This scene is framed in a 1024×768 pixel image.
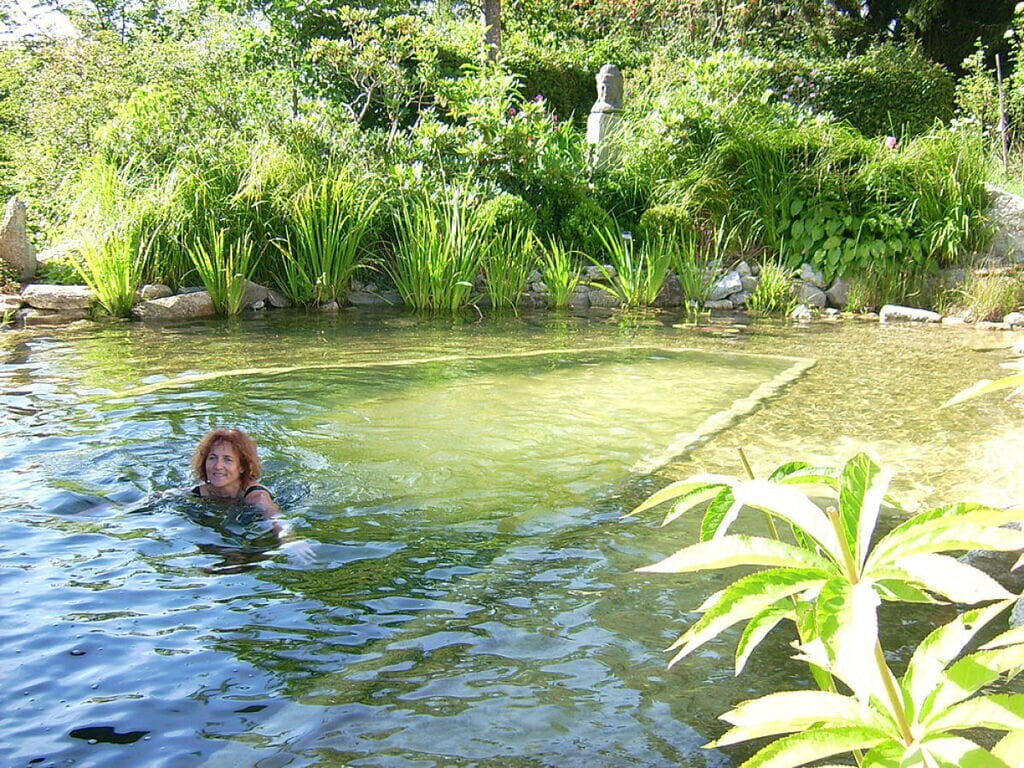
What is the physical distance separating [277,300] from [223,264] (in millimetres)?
996

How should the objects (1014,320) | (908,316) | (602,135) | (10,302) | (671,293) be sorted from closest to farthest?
(10,302) → (1014,320) → (908,316) → (671,293) → (602,135)

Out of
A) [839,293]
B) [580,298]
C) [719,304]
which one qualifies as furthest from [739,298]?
Answer: [580,298]

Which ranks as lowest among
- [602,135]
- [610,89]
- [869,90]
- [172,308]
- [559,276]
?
[172,308]

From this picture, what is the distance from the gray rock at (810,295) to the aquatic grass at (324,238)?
5305 millimetres

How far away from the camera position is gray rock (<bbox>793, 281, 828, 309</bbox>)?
11984 mm

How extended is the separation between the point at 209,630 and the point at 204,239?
8285 mm

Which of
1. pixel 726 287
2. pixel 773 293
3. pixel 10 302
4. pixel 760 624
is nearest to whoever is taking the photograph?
pixel 760 624

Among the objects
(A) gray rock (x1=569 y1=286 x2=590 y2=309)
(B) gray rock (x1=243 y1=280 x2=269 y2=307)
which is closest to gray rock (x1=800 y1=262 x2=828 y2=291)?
(A) gray rock (x1=569 y1=286 x2=590 y2=309)

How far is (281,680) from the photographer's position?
118 inches

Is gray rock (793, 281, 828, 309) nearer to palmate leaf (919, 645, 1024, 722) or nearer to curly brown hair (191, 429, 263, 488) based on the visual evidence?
curly brown hair (191, 429, 263, 488)

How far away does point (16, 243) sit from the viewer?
1089 centimetres

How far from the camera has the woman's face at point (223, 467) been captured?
483 cm

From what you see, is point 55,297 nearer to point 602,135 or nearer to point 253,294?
point 253,294

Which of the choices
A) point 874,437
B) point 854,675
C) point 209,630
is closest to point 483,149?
point 874,437
